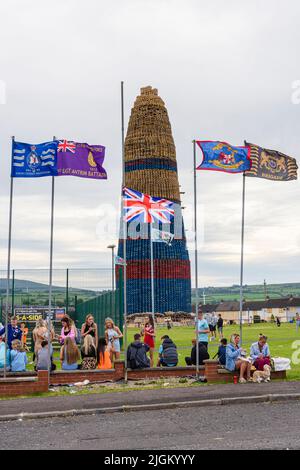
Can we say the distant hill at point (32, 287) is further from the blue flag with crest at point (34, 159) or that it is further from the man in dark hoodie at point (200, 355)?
the blue flag with crest at point (34, 159)

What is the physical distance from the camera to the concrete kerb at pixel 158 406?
1346cm

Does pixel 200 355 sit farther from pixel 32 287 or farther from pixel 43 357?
pixel 32 287

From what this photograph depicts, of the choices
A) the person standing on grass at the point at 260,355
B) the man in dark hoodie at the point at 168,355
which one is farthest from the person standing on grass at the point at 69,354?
the person standing on grass at the point at 260,355

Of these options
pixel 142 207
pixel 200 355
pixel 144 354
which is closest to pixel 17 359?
pixel 144 354

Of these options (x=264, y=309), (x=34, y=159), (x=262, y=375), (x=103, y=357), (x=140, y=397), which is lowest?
(x=140, y=397)

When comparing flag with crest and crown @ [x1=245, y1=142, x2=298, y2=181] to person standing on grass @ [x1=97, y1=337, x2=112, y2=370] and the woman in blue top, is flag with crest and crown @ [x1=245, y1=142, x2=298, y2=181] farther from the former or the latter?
person standing on grass @ [x1=97, y1=337, x2=112, y2=370]

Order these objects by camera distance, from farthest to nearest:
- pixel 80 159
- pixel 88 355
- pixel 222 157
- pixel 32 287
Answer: pixel 32 287 < pixel 222 157 < pixel 88 355 < pixel 80 159

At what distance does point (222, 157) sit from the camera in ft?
63.5

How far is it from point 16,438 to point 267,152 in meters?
12.2

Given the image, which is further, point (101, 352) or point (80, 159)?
point (101, 352)

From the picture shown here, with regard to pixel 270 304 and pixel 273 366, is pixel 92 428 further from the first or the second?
pixel 270 304

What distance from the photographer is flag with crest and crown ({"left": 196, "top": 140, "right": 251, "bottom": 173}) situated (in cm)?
1922

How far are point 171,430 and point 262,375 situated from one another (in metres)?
6.13
